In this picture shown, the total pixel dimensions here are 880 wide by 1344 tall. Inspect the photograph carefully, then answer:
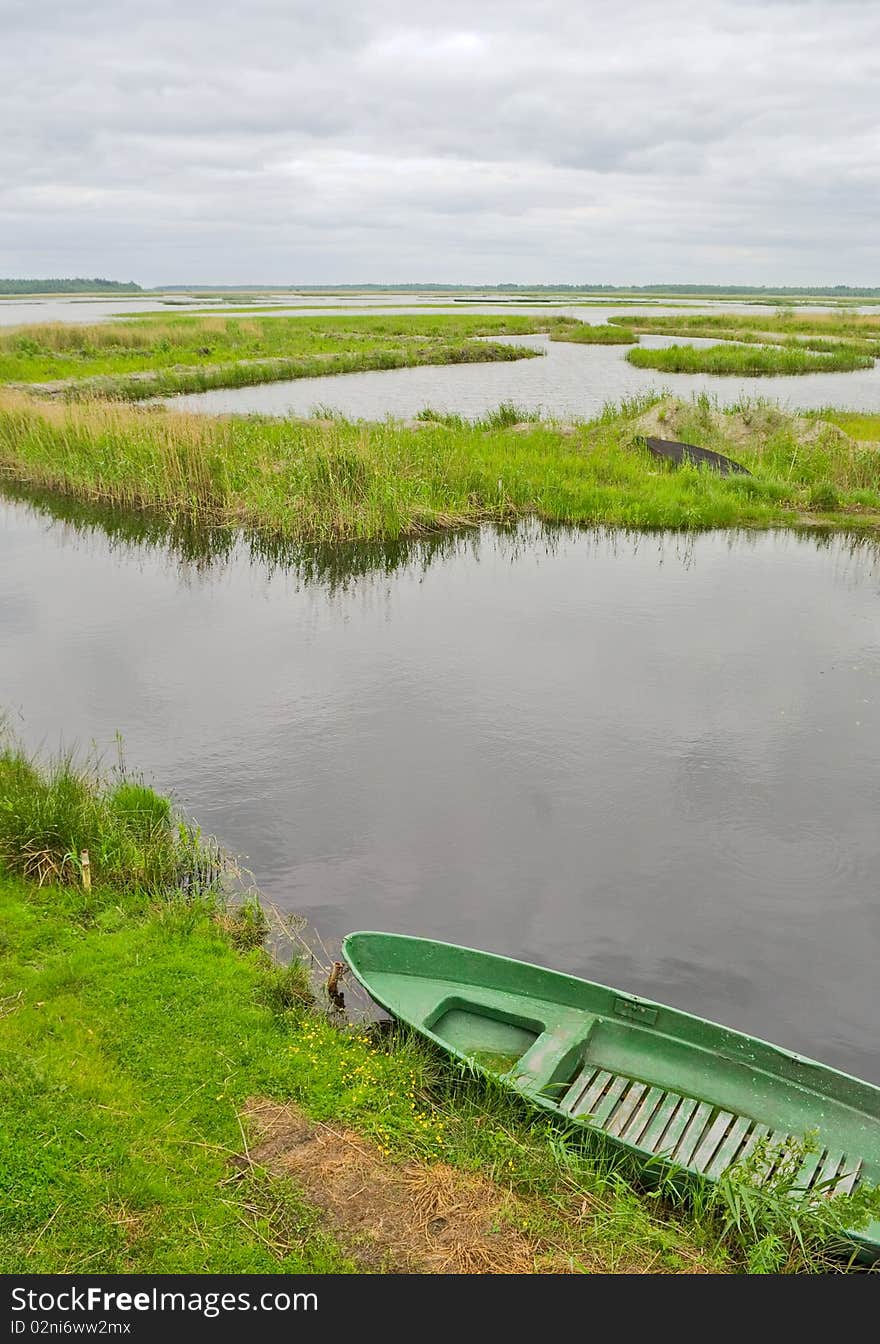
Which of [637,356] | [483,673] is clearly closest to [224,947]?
[483,673]

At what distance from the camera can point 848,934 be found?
25.2 feet

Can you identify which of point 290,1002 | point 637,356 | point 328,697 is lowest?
point 290,1002

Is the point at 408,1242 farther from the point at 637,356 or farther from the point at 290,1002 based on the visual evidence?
the point at 637,356

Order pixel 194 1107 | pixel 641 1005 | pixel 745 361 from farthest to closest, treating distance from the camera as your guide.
A: pixel 745 361
pixel 641 1005
pixel 194 1107

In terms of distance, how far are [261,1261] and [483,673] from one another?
9120 mm

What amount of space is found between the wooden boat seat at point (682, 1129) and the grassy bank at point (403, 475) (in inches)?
560

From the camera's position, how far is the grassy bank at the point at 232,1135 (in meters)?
4.48

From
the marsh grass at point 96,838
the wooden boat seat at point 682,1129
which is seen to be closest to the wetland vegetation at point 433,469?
the marsh grass at point 96,838

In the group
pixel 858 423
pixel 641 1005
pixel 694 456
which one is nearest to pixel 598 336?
pixel 858 423

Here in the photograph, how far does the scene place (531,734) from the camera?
36.2 ft

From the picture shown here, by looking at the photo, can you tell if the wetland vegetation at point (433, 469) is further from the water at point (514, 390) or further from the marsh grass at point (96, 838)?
the marsh grass at point (96, 838)

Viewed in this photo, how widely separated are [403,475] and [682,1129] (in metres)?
16.6

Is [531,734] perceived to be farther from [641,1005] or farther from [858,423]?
[858,423]

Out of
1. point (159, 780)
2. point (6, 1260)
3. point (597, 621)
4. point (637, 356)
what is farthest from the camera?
point (637, 356)
